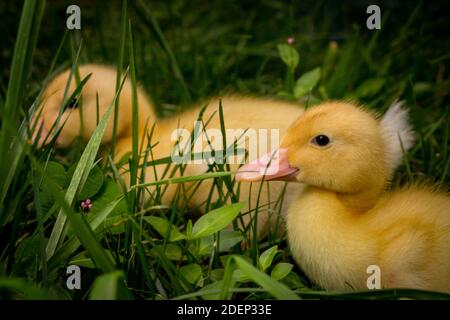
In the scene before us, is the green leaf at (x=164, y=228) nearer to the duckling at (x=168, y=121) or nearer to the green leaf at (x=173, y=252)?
the green leaf at (x=173, y=252)

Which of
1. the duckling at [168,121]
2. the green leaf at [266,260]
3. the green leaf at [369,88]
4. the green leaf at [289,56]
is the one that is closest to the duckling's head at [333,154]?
the duckling at [168,121]

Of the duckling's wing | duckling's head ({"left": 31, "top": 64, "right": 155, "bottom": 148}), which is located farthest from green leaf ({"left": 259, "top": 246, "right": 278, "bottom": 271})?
duckling's head ({"left": 31, "top": 64, "right": 155, "bottom": 148})

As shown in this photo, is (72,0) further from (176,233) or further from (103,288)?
(103,288)

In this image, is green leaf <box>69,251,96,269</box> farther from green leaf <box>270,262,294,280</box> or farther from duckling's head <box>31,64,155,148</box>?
duckling's head <box>31,64,155,148</box>

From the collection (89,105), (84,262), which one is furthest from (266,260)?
(89,105)

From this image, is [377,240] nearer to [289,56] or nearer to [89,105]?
[289,56]

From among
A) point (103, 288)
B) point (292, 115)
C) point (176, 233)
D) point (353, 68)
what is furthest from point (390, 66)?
point (103, 288)
